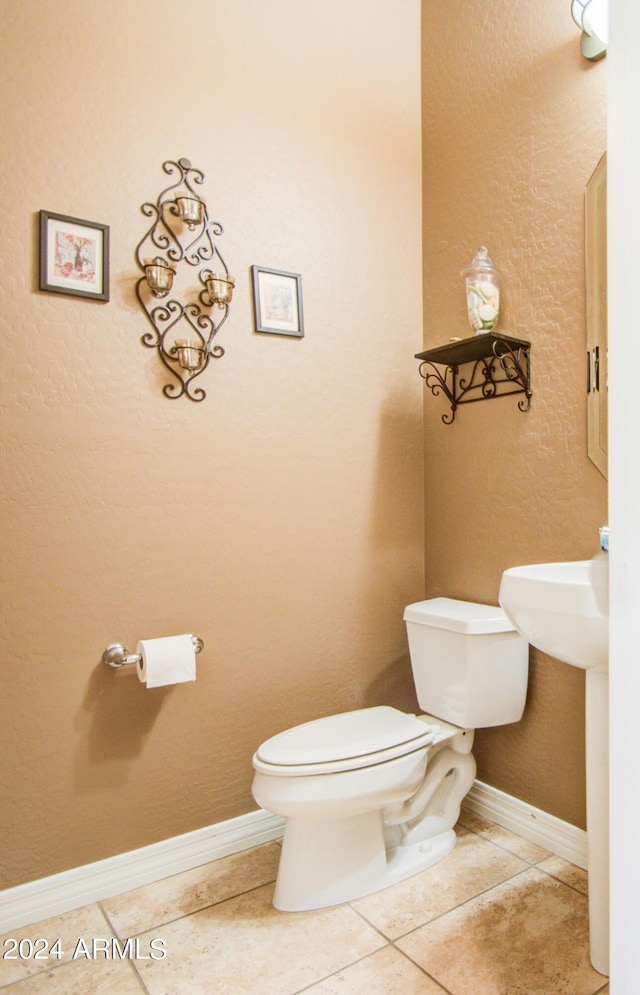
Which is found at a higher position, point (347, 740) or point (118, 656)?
point (118, 656)

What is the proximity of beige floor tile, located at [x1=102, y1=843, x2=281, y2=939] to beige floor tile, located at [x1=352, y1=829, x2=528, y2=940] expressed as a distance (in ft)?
1.09

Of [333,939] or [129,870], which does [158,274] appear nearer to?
[129,870]

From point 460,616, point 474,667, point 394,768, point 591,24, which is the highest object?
point 591,24

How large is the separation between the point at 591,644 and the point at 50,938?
149cm

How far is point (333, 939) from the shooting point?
1.47m

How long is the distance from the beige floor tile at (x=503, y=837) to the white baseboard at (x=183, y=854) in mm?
17

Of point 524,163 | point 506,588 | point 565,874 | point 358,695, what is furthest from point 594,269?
point 565,874

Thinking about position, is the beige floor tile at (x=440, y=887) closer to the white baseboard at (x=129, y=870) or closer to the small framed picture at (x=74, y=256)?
the white baseboard at (x=129, y=870)

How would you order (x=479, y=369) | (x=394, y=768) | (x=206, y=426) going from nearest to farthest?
(x=394, y=768) → (x=206, y=426) → (x=479, y=369)

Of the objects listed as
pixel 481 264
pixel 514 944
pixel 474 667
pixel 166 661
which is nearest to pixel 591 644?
pixel 474 667

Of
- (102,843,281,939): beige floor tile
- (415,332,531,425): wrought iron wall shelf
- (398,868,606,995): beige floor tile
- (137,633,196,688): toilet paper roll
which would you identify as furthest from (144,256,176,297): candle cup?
(398,868,606,995): beige floor tile

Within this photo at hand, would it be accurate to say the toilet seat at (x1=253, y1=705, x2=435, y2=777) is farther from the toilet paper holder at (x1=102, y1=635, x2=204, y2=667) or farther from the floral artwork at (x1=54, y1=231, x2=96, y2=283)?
the floral artwork at (x1=54, y1=231, x2=96, y2=283)

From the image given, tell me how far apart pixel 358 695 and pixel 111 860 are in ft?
2.98

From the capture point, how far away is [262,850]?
1.87 metres
